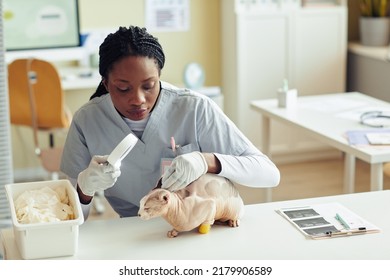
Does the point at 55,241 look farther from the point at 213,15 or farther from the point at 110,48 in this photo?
the point at 213,15

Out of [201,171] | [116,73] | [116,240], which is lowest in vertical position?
[116,240]

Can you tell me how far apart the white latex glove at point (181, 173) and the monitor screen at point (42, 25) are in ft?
9.01

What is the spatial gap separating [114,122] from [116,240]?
36cm

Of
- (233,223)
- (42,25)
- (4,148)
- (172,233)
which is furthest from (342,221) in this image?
(42,25)

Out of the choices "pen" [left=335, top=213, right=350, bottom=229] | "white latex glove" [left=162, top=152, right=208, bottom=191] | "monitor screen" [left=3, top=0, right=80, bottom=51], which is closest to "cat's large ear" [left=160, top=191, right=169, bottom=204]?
"white latex glove" [left=162, top=152, right=208, bottom=191]

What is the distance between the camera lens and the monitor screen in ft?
14.2

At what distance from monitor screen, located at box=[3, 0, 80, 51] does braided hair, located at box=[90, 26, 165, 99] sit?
2543mm

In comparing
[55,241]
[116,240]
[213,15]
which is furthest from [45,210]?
[213,15]

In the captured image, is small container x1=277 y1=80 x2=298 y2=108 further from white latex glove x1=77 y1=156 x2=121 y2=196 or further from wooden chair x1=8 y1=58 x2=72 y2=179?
white latex glove x1=77 y1=156 x2=121 y2=196

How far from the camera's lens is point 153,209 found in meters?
1.80

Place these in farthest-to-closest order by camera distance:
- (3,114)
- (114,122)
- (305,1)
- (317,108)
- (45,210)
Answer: (305,1) → (317,108) → (3,114) → (114,122) → (45,210)

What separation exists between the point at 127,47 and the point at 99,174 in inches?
13.3

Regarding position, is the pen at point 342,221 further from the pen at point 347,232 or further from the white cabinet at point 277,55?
the white cabinet at point 277,55
